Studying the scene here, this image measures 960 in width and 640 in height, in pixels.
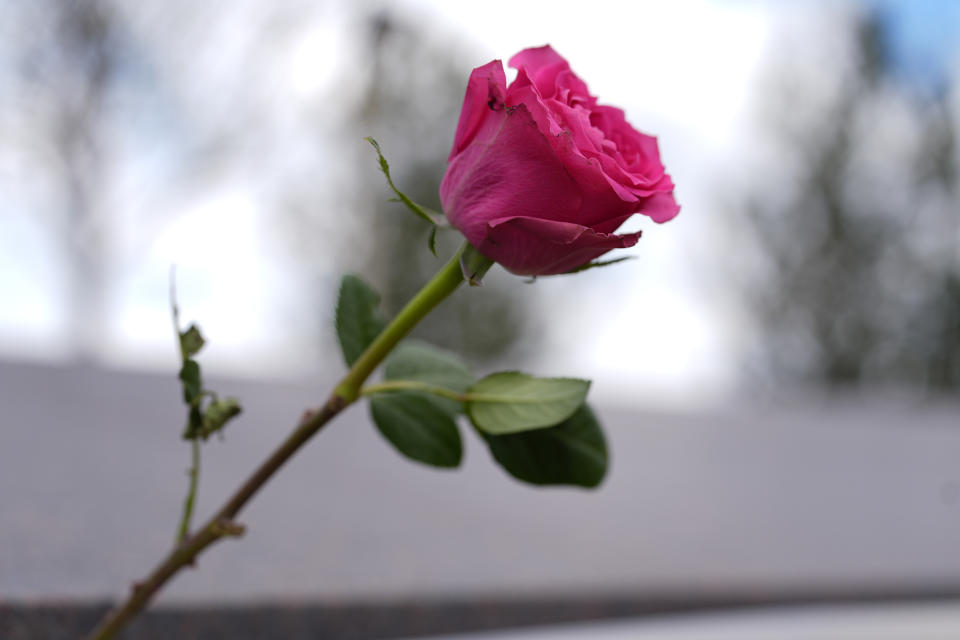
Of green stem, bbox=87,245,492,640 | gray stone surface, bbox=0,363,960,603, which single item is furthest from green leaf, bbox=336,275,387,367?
gray stone surface, bbox=0,363,960,603

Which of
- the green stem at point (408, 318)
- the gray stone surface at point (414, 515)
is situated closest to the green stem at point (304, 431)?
the green stem at point (408, 318)

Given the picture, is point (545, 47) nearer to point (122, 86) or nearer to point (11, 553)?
point (11, 553)

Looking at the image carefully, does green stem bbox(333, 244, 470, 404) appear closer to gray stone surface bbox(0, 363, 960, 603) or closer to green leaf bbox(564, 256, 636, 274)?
green leaf bbox(564, 256, 636, 274)

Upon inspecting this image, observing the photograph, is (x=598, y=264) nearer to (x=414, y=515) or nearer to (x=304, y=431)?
(x=304, y=431)

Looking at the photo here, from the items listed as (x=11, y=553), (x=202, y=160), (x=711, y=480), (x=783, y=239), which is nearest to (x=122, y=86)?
(x=202, y=160)

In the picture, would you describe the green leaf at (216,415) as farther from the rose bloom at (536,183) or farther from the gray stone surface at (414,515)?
the gray stone surface at (414,515)
